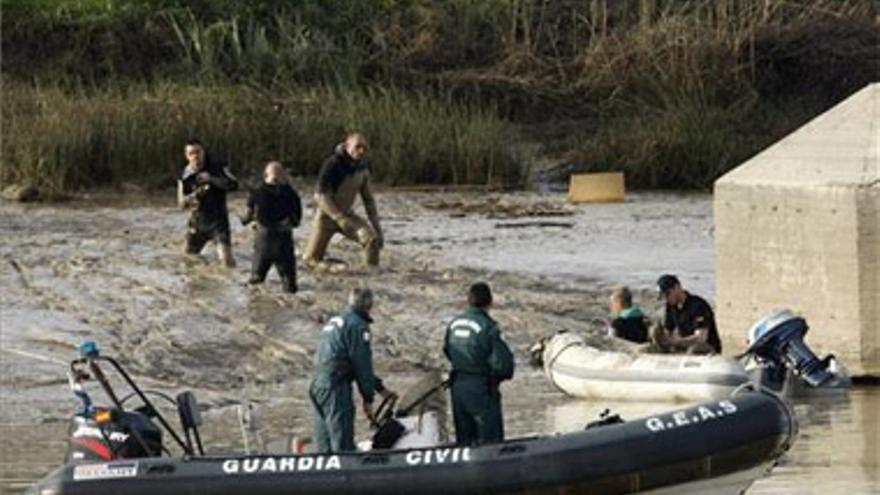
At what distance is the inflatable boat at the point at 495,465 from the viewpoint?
1617 centimetres

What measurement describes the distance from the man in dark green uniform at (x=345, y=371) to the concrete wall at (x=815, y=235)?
231 inches

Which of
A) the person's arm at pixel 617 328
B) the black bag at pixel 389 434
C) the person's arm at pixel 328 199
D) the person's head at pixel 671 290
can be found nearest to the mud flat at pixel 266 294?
the person's arm at pixel 328 199

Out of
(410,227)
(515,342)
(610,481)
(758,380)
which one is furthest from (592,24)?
(610,481)

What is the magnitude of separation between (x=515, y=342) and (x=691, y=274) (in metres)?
3.33

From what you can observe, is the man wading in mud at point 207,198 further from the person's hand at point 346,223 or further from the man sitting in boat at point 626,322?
the man sitting in boat at point 626,322

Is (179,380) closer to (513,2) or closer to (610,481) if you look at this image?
(610,481)

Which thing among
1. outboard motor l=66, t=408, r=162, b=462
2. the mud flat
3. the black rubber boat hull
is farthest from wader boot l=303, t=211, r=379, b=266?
the black rubber boat hull

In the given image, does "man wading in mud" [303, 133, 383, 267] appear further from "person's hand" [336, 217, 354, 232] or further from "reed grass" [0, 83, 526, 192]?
"reed grass" [0, 83, 526, 192]

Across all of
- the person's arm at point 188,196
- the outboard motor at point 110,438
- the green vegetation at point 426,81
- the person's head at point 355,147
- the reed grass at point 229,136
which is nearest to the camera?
the outboard motor at point 110,438

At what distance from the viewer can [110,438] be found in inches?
656

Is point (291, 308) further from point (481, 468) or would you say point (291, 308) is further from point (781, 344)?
point (481, 468)

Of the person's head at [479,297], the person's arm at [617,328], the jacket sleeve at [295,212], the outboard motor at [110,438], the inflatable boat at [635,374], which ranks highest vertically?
the person's head at [479,297]

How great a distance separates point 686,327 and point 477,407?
168 inches

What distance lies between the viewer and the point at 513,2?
41.3 meters
